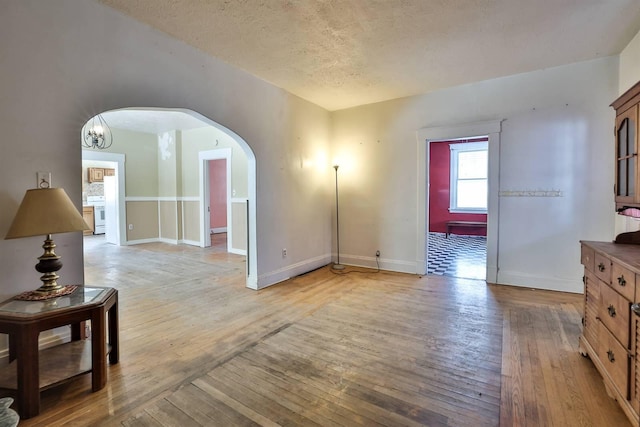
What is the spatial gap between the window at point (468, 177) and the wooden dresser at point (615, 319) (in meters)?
6.34

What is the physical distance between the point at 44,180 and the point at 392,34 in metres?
3.00

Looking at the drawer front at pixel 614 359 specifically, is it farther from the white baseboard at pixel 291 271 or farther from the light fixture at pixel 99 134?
the light fixture at pixel 99 134

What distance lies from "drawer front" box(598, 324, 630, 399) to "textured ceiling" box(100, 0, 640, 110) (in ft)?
7.98

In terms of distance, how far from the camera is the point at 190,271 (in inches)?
194

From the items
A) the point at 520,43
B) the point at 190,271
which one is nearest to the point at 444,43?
the point at 520,43

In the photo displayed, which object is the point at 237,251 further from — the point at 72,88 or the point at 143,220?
the point at 72,88

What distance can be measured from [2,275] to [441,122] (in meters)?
4.80

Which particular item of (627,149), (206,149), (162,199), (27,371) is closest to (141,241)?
(162,199)

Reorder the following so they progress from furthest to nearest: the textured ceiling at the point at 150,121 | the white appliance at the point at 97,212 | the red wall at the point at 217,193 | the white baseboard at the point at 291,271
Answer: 1. the red wall at the point at 217,193
2. the white appliance at the point at 97,212
3. the textured ceiling at the point at 150,121
4. the white baseboard at the point at 291,271

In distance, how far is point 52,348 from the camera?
2137 millimetres

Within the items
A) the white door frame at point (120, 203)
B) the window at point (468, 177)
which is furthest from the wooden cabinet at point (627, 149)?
the white door frame at point (120, 203)

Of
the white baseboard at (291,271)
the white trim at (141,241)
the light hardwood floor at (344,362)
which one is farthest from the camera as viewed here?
the white trim at (141,241)

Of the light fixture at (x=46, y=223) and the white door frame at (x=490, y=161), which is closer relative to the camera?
the light fixture at (x=46, y=223)

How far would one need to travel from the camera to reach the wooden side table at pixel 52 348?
1688 mm
